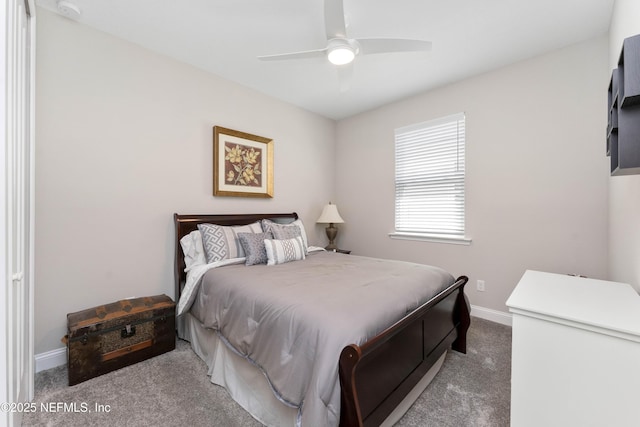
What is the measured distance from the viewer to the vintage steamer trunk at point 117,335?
73.8 inches

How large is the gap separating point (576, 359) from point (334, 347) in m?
0.91

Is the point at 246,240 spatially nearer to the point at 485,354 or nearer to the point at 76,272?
the point at 76,272

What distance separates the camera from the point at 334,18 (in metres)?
1.71

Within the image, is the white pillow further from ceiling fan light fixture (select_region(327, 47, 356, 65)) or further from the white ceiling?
ceiling fan light fixture (select_region(327, 47, 356, 65))

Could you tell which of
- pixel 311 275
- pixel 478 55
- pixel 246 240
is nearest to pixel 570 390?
pixel 311 275

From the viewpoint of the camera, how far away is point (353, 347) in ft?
3.76

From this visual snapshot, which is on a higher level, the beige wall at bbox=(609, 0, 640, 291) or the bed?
the beige wall at bbox=(609, 0, 640, 291)

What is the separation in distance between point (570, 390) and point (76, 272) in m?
3.13

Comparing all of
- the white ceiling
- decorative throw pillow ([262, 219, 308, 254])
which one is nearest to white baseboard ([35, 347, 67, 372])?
decorative throw pillow ([262, 219, 308, 254])

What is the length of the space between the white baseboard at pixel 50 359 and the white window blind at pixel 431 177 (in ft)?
11.8

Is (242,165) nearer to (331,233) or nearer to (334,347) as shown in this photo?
(331,233)

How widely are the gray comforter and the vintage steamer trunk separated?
335 millimetres

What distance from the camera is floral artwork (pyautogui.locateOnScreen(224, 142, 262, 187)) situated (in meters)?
3.14

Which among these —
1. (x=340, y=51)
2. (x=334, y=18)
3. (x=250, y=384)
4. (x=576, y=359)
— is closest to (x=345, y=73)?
(x=340, y=51)
